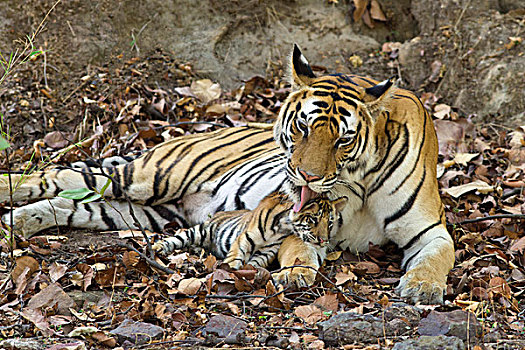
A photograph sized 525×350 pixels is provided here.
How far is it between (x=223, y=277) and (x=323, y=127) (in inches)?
40.7

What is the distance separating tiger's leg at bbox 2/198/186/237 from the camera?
4.54 metres

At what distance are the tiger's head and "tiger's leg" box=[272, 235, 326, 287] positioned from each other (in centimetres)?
28

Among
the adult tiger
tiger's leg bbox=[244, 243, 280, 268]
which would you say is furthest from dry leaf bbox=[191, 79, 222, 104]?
tiger's leg bbox=[244, 243, 280, 268]

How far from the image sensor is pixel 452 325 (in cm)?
285

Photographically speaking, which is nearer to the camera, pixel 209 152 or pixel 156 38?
pixel 209 152

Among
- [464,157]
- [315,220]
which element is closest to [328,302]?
[315,220]

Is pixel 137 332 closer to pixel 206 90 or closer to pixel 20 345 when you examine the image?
pixel 20 345

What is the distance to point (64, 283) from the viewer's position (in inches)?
137

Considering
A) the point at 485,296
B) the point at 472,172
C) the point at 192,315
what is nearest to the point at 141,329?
the point at 192,315

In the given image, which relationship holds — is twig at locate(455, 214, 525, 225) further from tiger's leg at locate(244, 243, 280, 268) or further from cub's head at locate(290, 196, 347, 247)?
tiger's leg at locate(244, 243, 280, 268)

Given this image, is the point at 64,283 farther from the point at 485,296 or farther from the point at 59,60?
the point at 59,60

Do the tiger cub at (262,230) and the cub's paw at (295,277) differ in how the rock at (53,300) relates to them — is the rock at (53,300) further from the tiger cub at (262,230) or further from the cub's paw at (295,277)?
the cub's paw at (295,277)

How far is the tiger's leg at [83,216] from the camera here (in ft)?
14.9

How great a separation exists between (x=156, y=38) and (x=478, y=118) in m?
3.54
